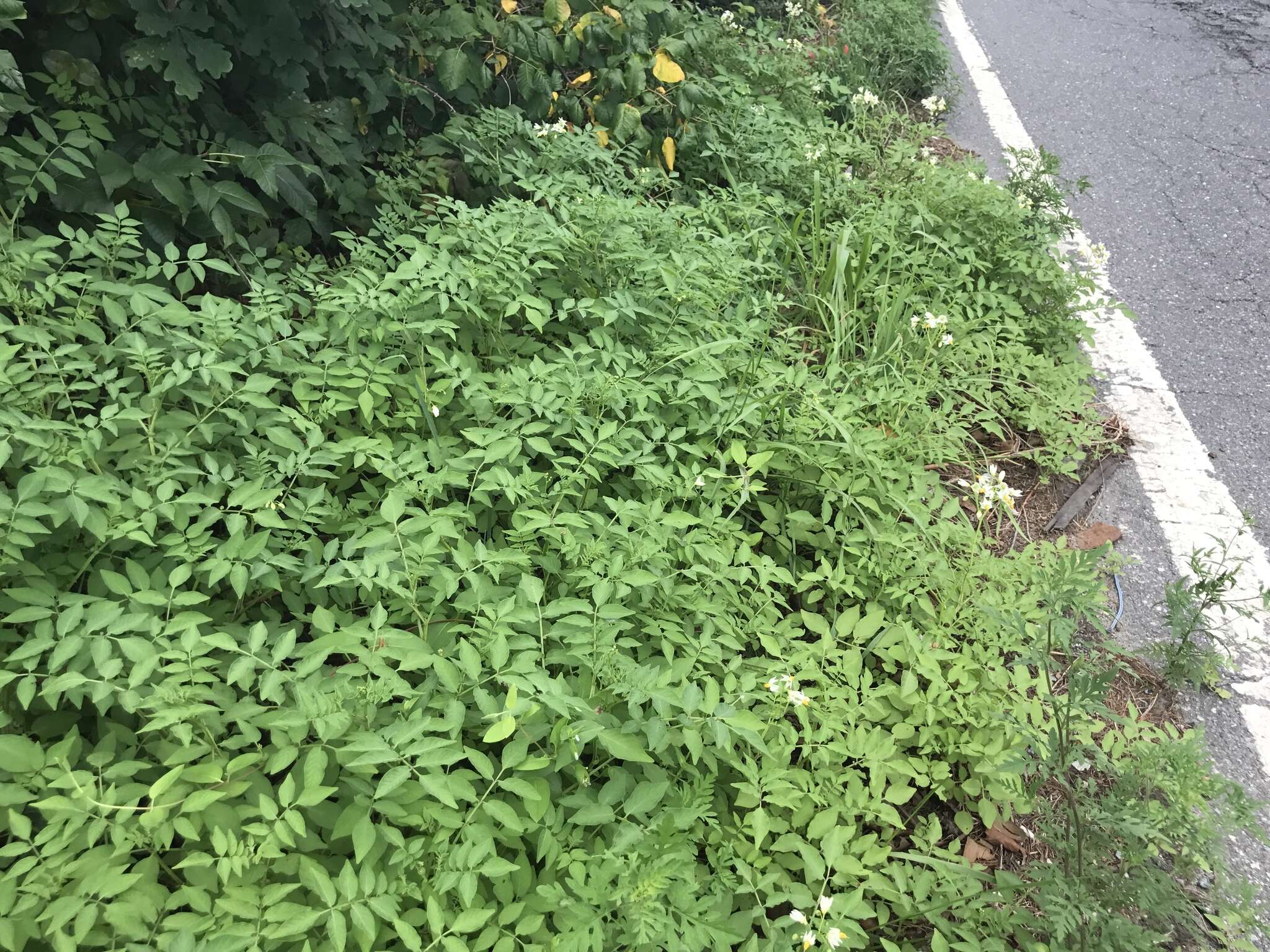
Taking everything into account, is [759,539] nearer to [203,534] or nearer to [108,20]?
[203,534]

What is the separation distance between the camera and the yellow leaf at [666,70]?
3316 mm

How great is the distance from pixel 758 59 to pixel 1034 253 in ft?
6.54

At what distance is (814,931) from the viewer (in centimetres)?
152

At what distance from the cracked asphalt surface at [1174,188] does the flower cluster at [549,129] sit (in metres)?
2.53

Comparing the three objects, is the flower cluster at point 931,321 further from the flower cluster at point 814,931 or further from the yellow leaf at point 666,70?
the flower cluster at point 814,931

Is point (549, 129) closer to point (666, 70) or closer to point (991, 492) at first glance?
point (666, 70)

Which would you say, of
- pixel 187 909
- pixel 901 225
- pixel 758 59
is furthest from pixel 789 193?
pixel 187 909

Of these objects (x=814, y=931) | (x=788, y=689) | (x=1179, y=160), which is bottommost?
(x=814, y=931)

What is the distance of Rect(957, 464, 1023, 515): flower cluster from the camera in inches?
93.4

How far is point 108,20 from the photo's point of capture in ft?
6.88

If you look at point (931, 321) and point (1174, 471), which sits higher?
point (931, 321)

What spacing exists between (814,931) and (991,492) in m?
1.45

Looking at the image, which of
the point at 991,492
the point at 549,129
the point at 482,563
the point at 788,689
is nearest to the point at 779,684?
the point at 788,689

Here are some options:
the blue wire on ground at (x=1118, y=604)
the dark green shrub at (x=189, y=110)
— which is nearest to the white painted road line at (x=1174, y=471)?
the blue wire on ground at (x=1118, y=604)
